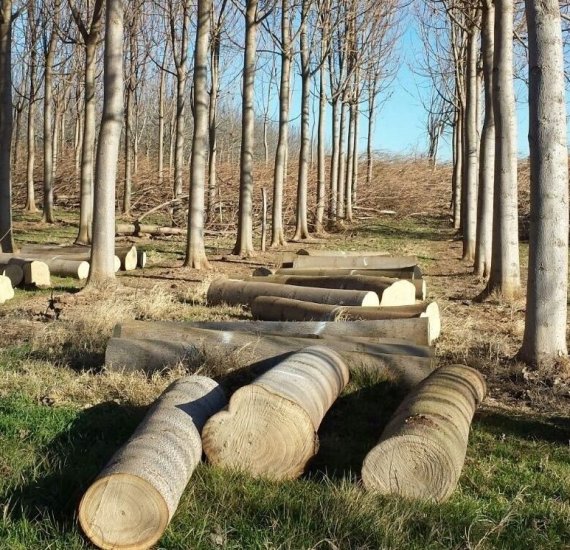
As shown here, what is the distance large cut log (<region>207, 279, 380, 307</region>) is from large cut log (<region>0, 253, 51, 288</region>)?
11.5ft

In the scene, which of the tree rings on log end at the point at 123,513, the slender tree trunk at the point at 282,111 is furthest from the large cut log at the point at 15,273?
the tree rings on log end at the point at 123,513

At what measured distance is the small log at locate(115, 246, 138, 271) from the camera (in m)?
14.1

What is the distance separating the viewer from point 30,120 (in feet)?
76.0

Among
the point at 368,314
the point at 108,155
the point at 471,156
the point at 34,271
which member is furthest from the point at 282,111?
the point at 368,314

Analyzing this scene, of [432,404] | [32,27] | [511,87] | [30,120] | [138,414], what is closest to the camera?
[432,404]

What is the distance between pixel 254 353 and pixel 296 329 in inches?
45.7

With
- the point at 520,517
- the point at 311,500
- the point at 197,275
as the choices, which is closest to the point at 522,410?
the point at 520,517

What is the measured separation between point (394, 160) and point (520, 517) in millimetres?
38746

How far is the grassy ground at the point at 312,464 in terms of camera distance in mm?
3301

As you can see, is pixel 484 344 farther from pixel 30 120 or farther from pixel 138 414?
pixel 30 120

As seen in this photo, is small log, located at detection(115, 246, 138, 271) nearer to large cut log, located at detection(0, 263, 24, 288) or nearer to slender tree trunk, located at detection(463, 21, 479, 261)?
large cut log, located at detection(0, 263, 24, 288)

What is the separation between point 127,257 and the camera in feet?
46.2

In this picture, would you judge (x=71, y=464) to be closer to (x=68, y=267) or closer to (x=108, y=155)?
(x=108, y=155)

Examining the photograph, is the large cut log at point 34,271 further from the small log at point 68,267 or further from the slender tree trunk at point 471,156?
the slender tree trunk at point 471,156
